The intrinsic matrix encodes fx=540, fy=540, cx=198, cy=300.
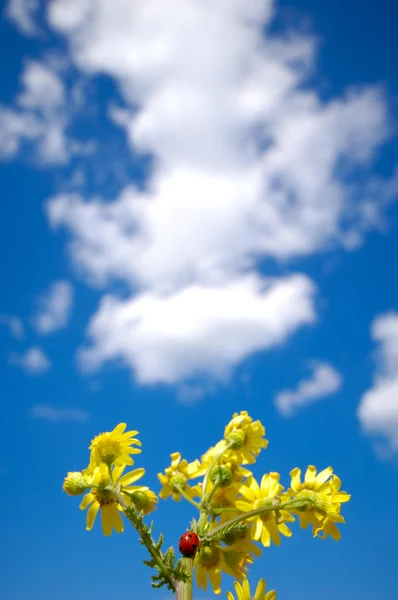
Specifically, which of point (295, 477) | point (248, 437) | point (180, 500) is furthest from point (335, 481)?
point (180, 500)

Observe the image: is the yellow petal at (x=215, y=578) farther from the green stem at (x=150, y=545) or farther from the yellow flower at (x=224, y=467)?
the green stem at (x=150, y=545)

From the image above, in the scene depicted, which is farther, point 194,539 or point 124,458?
point 124,458

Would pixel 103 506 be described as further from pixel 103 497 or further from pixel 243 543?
pixel 243 543

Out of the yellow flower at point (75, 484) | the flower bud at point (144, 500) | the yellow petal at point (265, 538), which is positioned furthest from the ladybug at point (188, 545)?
the yellow flower at point (75, 484)

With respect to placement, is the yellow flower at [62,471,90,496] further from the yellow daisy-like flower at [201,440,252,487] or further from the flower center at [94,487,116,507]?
the yellow daisy-like flower at [201,440,252,487]

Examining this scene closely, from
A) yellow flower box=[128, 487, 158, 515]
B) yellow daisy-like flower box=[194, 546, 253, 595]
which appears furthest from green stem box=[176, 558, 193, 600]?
yellow flower box=[128, 487, 158, 515]

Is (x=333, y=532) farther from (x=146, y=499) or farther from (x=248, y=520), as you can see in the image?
(x=146, y=499)
